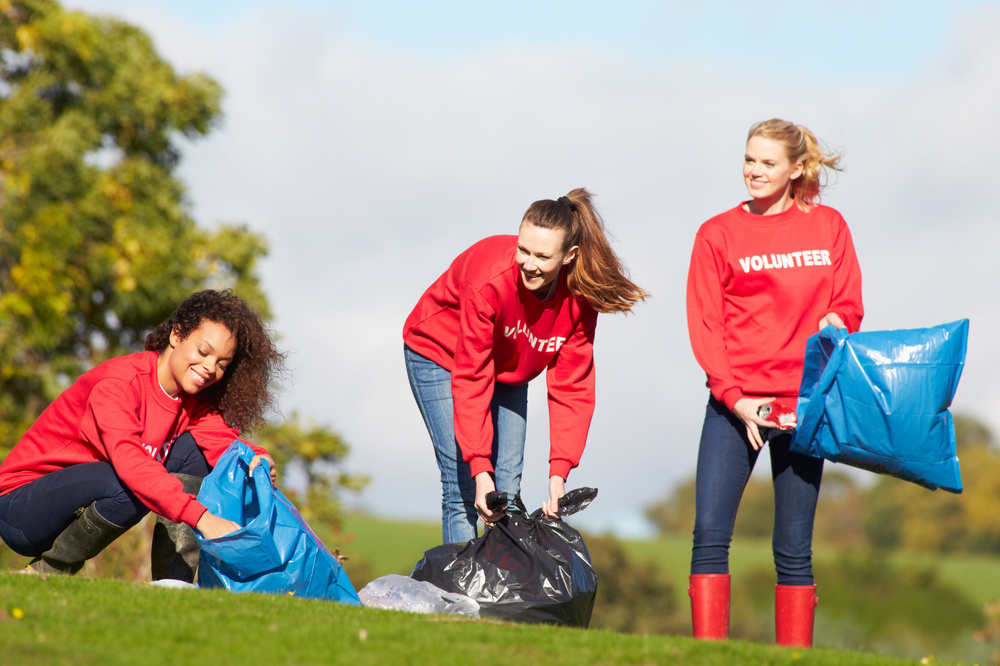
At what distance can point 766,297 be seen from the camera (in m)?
4.39

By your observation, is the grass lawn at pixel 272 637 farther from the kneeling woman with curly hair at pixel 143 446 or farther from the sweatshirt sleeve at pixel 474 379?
the sweatshirt sleeve at pixel 474 379

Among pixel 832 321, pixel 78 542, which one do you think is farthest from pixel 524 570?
pixel 78 542

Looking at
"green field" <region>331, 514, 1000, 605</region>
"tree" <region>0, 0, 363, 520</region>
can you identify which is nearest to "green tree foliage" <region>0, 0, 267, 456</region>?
"tree" <region>0, 0, 363, 520</region>

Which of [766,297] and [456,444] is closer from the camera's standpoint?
[766,297]

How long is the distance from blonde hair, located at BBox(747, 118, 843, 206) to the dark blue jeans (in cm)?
323

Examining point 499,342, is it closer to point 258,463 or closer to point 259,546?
point 258,463

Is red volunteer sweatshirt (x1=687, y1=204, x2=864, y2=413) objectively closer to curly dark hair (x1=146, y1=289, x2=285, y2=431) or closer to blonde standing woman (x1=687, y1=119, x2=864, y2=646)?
blonde standing woman (x1=687, y1=119, x2=864, y2=646)

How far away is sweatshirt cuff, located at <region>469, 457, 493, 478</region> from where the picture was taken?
457 cm

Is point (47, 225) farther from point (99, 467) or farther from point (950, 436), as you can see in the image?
point (950, 436)

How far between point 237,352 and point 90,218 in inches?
388

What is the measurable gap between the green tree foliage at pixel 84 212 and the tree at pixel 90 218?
0.7 inches

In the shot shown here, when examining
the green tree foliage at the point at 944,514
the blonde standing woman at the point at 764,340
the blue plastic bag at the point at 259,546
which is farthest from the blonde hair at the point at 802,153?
the green tree foliage at the point at 944,514

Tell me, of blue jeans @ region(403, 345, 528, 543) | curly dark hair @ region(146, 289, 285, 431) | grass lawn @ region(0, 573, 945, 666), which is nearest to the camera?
grass lawn @ region(0, 573, 945, 666)

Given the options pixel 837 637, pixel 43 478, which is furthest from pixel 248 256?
pixel 837 637
